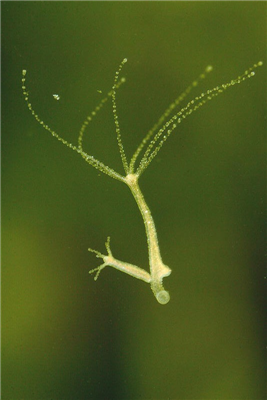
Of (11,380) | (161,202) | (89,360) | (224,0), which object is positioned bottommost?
(11,380)

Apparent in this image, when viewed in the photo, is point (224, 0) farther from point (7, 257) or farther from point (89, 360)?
point (89, 360)

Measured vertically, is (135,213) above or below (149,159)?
below

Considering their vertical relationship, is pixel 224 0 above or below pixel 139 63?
above

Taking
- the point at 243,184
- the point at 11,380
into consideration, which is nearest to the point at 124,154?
the point at 243,184
